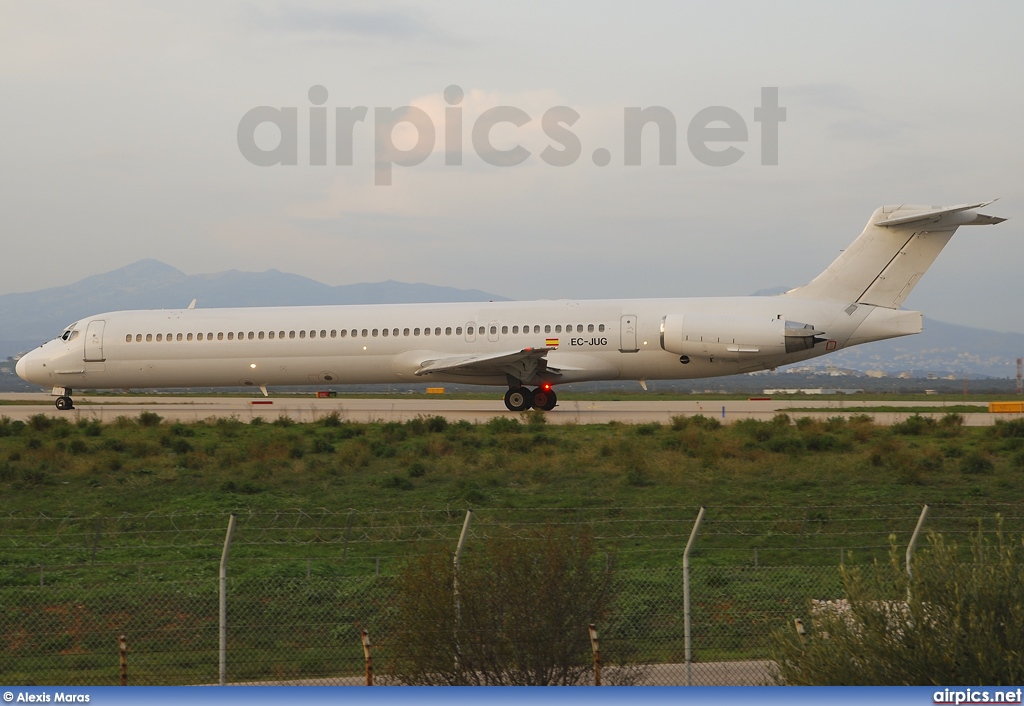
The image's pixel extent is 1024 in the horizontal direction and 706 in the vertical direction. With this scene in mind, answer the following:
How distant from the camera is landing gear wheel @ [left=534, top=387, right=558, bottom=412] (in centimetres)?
3130

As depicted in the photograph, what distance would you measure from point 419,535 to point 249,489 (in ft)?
16.8

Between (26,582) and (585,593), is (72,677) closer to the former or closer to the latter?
(26,582)

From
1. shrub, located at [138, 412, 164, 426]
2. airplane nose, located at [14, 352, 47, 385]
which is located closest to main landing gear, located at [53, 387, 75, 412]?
airplane nose, located at [14, 352, 47, 385]

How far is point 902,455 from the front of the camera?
20.4 m

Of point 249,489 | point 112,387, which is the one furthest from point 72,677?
point 112,387

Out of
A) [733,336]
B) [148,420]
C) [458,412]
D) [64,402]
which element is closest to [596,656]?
[733,336]

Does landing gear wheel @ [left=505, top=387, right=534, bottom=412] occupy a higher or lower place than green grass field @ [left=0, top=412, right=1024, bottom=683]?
higher

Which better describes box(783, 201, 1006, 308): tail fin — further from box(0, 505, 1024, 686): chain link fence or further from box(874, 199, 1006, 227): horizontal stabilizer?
box(0, 505, 1024, 686): chain link fence

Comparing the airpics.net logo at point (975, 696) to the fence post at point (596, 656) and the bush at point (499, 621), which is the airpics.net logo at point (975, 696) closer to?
the fence post at point (596, 656)

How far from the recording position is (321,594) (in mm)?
12172

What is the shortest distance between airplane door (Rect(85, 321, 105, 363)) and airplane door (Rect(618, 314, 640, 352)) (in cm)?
1554

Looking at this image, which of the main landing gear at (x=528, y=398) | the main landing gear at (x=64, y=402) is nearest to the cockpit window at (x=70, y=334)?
the main landing gear at (x=64, y=402)

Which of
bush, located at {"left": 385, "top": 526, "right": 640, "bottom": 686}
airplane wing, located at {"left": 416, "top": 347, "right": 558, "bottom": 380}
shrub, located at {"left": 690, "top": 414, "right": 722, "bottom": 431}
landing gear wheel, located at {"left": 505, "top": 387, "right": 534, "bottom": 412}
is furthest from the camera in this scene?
landing gear wheel, located at {"left": 505, "top": 387, "right": 534, "bottom": 412}

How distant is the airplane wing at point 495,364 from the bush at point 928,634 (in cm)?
2165
